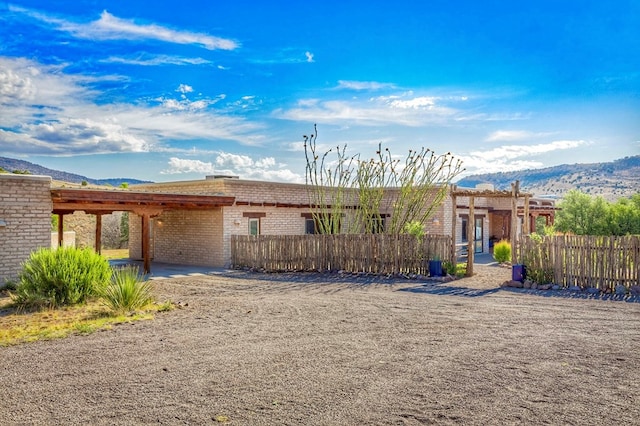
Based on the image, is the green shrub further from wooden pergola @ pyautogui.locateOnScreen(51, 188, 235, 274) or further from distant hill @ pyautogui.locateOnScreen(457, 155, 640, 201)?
distant hill @ pyautogui.locateOnScreen(457, 155, 640, 201)

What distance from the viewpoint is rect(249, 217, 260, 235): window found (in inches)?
814

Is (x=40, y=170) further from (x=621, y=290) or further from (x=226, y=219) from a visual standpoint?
(x=621, y=290)

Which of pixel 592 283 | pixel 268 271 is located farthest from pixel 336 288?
pixel 592 283

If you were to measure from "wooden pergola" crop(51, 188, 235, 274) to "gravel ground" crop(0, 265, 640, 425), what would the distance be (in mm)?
5975

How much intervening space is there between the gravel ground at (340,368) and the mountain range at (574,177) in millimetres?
66332

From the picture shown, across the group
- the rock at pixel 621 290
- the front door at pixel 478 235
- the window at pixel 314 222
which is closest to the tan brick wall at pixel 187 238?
the window at pixel 314 222

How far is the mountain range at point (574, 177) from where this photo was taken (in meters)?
75.1

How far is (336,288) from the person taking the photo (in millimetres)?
13930

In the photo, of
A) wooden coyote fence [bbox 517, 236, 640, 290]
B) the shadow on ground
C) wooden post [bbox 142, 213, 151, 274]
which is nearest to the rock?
wooden coyote fence [bbox 517, 236, 640, 290]

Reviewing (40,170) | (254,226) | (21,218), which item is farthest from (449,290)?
(40,170)

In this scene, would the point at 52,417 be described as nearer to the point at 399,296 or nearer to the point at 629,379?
the point at 629,379

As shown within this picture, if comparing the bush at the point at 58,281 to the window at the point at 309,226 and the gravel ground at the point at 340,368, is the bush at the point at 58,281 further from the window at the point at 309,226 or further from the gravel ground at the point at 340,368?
the window at the point at 309,226

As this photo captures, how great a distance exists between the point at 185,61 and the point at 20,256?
8438 mm

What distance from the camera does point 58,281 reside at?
429 inches
